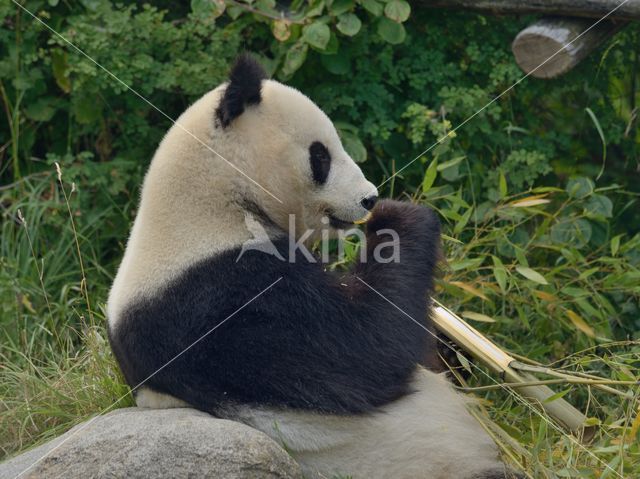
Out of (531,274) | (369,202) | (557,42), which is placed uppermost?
(557,42)

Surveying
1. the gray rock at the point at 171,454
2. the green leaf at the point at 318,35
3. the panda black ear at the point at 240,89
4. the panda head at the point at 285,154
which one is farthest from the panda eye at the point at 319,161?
the green leaf at the point at 318,35

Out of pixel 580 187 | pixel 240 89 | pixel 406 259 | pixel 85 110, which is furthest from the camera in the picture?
pixel 85 110

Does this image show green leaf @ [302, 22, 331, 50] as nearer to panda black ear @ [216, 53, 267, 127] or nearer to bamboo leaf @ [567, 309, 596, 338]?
panda black ear @ [216, 53, 267, 127]

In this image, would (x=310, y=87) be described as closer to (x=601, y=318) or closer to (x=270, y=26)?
(x=270, y=26)

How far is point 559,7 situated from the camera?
182 inches

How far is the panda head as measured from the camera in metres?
3.32

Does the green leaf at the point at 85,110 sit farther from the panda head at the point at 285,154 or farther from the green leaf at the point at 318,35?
the panda head at the point at 285,154

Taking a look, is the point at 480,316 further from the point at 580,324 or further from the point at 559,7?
the point at 559,7

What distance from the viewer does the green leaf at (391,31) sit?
191 inches

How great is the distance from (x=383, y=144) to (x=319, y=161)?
6.09 ft

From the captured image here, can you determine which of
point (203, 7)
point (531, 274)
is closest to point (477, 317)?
point (531, 274)

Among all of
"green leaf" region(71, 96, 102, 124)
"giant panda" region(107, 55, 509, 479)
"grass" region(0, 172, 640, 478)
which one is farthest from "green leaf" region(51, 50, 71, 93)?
"giant panda" region(107, 55, 509, 479)

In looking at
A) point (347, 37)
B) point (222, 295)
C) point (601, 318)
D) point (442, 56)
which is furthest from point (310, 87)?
point (222, 295)

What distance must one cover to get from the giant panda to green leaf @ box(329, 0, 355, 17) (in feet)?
4.67
